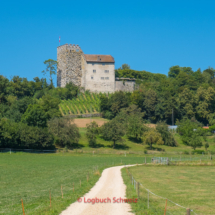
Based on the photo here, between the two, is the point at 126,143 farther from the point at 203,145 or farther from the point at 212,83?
the point at 212,83

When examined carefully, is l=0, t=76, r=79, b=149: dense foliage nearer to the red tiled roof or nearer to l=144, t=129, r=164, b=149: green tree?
the red tiled roof

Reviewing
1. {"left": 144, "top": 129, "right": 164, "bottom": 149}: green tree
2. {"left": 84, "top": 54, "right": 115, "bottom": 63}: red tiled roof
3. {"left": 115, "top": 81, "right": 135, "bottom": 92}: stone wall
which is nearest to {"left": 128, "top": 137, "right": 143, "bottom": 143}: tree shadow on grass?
{"left": 144, "top": 129, "right": 164, "bottom": 149}: green tree

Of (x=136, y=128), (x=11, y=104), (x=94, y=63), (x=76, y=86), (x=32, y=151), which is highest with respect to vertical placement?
(x=94, y=63)

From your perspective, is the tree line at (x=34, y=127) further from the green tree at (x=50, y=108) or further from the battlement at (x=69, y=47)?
the battlement at (x=69, y=47)

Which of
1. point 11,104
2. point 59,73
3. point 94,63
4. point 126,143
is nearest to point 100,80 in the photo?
point 94,63

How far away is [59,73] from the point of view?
104 metres

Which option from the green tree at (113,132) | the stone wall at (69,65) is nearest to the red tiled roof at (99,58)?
the stone wall at (69,65)

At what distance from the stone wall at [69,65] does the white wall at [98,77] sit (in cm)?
441

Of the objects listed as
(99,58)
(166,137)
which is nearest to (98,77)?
(99,58)

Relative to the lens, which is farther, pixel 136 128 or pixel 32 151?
pixel 136 128

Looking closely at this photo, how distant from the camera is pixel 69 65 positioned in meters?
102

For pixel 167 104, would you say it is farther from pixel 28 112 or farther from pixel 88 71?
pixel 28 112

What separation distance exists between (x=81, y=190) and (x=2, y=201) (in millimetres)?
4683

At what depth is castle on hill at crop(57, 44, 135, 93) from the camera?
325 feet
